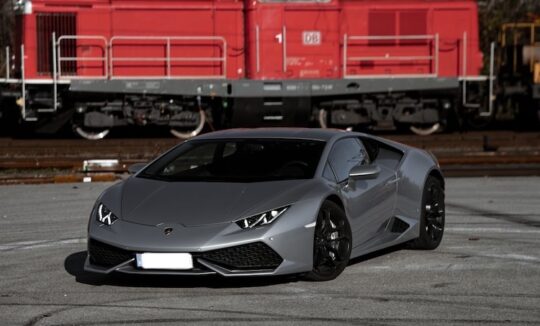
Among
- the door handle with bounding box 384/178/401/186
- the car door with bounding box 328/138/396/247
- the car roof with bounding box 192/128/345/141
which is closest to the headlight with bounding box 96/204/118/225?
the car roof with bounding box 192/128/345/141

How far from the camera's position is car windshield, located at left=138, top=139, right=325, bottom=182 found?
8016mm

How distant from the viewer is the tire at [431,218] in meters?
9.21

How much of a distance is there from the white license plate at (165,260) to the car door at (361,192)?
1.46m

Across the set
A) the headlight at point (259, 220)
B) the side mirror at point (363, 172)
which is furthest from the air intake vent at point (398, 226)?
the headlight at point (259, 220)

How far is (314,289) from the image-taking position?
7430 millimetres

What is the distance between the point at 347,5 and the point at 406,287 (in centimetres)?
1453

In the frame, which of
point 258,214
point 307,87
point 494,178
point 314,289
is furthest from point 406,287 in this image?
point 307,87

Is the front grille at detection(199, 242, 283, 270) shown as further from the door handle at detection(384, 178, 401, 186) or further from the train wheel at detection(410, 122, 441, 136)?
the train wheel at detection(410, 122, 441, 136)

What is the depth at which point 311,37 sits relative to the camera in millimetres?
21422

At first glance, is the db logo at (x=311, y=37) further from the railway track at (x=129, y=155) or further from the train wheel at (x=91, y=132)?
the train wheel at (x=91, y=132)

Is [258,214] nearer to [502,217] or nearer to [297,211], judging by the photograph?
[297,211]

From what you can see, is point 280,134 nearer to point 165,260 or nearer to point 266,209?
point 266,209

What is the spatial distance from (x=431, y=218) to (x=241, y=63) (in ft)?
40.9

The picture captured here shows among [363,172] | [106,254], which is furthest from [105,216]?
[363,172]
